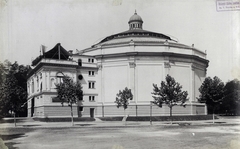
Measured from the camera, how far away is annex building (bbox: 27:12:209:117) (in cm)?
3966

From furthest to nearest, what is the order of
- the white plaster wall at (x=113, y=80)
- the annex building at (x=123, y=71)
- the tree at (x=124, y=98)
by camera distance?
the white plaster wall at (x=113, y=80) → the annex building at (x=123, y=71) → the tree at (x=124, y=98)

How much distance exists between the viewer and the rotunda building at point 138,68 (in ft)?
132

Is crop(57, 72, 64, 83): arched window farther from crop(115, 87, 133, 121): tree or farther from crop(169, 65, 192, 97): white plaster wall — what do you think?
crop(169, 65, 192, 97): white plaster wall

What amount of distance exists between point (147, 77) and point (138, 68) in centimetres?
208

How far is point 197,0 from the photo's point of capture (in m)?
19.3

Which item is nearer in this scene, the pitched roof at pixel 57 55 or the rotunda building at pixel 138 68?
the pitched roof at pixel 57 55

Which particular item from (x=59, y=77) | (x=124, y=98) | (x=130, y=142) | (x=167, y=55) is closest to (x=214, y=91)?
(x=167, y=55)

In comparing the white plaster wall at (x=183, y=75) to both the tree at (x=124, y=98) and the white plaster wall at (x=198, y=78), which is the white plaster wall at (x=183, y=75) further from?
the tree at (x=124, y=98)

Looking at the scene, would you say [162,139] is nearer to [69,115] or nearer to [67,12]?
[67,12]

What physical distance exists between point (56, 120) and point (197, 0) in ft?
83.0

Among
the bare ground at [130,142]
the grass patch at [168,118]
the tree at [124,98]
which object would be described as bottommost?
the grass patch at [168,118]

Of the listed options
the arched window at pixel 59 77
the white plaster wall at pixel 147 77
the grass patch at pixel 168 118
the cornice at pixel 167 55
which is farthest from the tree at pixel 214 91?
the arched window at pixel 59 77

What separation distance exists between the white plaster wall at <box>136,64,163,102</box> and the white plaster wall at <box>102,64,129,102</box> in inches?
83.7

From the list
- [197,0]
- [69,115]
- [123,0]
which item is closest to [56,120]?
[69,115]
